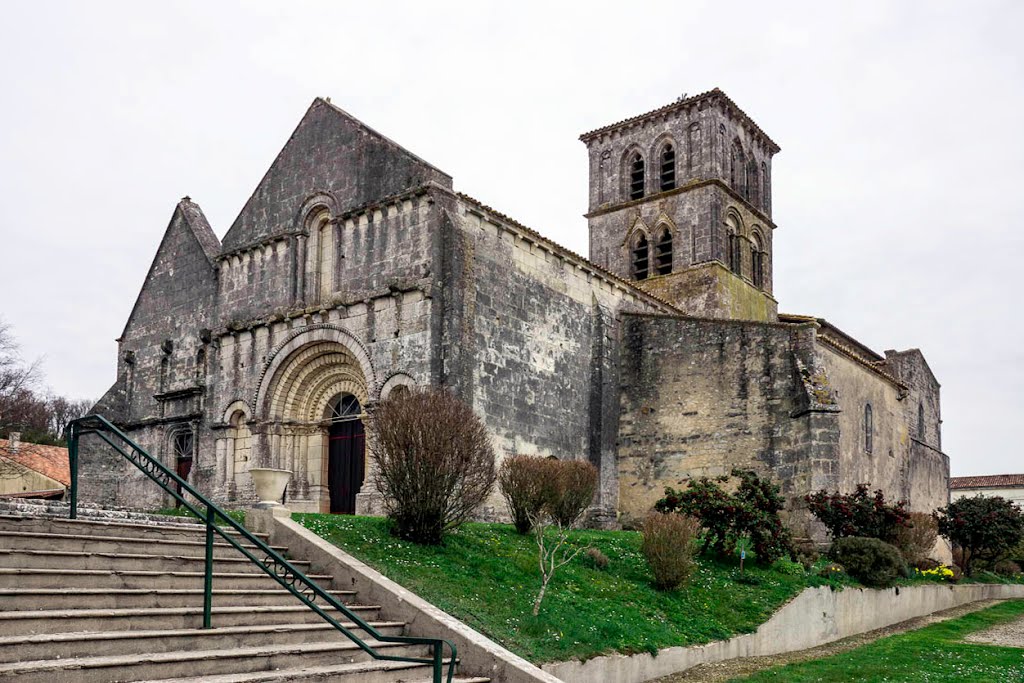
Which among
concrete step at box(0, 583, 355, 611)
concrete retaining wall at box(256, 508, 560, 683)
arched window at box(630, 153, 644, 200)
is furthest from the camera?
arched window at box(630, 153, 644, 200)

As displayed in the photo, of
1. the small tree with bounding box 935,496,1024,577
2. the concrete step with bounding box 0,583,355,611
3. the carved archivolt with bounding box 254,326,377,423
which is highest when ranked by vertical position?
the carved archivolt with bounding box 254,326,377,423

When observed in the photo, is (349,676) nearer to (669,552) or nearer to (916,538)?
(669,552)

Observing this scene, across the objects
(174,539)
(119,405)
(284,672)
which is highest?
(119,405)

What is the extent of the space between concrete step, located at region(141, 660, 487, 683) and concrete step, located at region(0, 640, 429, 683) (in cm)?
13

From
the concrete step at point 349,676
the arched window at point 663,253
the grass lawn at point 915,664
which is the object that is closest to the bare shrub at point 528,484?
the grass lawn at point 915,664

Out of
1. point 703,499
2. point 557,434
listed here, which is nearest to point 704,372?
point 557,434

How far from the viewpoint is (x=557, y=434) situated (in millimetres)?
22938

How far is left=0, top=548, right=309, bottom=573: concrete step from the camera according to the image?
29.2ft

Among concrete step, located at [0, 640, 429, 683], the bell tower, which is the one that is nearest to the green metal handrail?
concrete step, located at [0, 640, 429, 683]

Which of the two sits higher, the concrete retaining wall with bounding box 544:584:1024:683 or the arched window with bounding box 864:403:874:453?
the arched window with bounding box 864:403:874:453

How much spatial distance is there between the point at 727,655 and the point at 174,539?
8017mm

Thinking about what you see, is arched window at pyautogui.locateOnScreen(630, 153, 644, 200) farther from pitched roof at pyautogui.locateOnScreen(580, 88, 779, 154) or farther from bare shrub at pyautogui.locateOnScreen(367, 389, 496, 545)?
bare shrub at pyautogui.locateOnScreen(367, 389, 496, 545)

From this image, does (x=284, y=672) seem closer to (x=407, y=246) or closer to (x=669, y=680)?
(x=669, y=680)

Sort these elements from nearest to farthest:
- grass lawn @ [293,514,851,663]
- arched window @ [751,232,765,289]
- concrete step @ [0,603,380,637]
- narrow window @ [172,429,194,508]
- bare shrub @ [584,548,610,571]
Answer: concrete step @ [0,603,380,637] < grass lawn @ [293,514,851,663] < bare shrub @ [584,548,610,571] < narrow window @ [172,429,194,508] < arched window @ [751,232,765,289]
